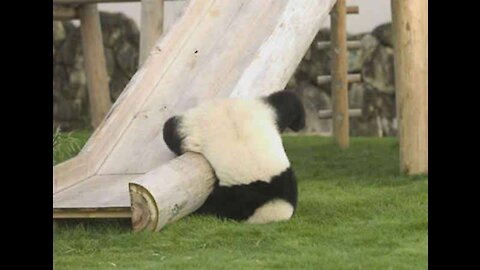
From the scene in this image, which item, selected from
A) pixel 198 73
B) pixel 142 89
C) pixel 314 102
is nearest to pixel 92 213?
pixel 142 89

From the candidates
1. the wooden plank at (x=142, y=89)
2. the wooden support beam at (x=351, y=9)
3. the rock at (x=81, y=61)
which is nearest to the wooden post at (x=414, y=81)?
the wooden plank at (x=142, y=89)

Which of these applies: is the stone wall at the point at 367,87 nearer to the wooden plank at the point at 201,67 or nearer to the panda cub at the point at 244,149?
the wooden plank at the point at 201,67

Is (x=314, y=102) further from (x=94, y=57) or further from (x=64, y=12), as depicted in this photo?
(x=64, y=12)

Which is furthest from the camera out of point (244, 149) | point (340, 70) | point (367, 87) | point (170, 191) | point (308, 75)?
point (308, 75)

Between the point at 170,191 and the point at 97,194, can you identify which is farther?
the point at 97,194

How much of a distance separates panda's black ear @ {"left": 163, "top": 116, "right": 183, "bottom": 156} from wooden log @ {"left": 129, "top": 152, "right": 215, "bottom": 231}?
0.10m

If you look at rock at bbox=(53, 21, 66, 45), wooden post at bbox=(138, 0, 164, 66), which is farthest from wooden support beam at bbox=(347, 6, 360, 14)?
rock at bbox=(53, 21, 66, 45)

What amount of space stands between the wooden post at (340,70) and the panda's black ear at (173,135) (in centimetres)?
306

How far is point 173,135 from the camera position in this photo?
4.13m

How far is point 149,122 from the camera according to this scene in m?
4.64

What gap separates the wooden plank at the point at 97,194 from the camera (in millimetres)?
3879

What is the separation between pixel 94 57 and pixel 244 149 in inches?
138

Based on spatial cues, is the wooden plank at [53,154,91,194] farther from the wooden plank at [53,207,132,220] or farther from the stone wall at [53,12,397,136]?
the stone wall at [53,12,397,136]

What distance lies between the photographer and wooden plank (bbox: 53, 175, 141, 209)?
12.7 feet
